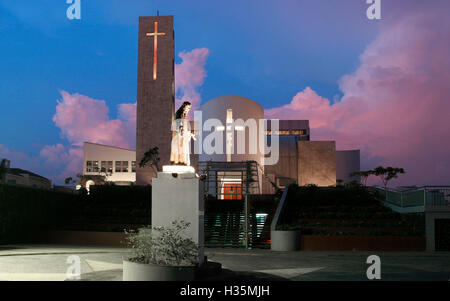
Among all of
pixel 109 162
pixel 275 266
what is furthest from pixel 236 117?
pixel 275 266

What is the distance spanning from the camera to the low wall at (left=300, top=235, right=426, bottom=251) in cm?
1916

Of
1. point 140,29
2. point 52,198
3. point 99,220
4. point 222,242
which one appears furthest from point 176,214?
point 140,29

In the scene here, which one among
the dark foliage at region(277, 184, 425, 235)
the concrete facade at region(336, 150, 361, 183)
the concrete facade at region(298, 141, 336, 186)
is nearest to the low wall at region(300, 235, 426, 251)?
the dark foliage at region(277, 184, 425, 235)

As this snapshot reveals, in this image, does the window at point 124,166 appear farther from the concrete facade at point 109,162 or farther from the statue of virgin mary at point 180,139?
the statue of virgin mary at point 180,139

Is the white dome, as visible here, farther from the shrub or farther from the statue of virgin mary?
the shrub

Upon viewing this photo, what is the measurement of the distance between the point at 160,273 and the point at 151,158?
4212 cm

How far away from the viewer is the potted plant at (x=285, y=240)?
61.3 feet

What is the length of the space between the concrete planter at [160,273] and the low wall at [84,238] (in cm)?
1267

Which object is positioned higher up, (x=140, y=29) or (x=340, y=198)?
(x=140, y=29)

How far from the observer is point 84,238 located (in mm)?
21359

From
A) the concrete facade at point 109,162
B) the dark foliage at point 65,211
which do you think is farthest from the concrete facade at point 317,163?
the dark foliage at point 65,211

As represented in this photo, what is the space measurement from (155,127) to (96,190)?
21.7m
